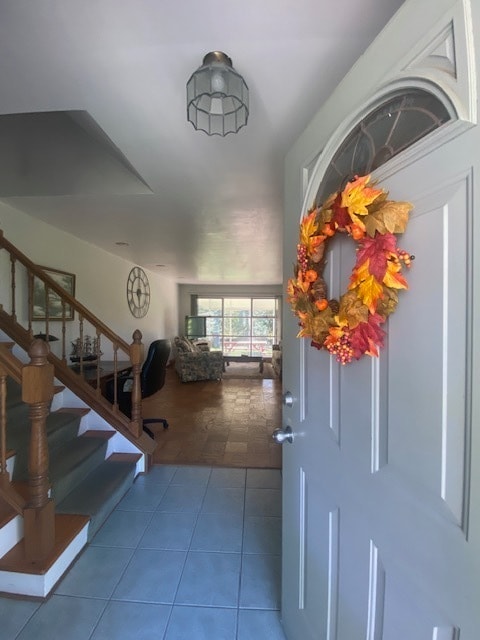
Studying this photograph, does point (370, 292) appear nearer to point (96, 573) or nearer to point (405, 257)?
point (405, 257)

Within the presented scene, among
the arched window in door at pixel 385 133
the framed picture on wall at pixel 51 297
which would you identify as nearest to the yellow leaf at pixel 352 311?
the arched window in door at pixel 385 133

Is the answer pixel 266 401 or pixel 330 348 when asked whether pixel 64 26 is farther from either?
pixel 266 401

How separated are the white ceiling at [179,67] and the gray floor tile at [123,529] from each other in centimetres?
224

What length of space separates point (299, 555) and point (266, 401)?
346 centimetres

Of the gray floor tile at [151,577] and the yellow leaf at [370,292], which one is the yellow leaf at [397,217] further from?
the gray floor tile at [151,577]

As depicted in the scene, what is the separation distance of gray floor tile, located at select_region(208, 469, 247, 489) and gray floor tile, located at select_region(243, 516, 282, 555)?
37 centimetres

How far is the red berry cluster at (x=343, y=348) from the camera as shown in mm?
653

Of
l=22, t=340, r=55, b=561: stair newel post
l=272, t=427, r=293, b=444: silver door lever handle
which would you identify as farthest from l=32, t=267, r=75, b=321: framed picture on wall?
l=272, t=427, r=293, b=444: silver door lever handle

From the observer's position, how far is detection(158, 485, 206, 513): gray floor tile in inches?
74.9

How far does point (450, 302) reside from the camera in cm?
47

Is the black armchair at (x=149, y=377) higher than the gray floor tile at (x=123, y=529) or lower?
higher

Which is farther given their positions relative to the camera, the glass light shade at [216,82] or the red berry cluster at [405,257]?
the glass light shade at [216,82]

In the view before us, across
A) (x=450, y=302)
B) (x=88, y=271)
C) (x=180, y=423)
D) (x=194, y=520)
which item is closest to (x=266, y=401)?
(x=180, y=423)

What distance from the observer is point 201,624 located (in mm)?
1190
